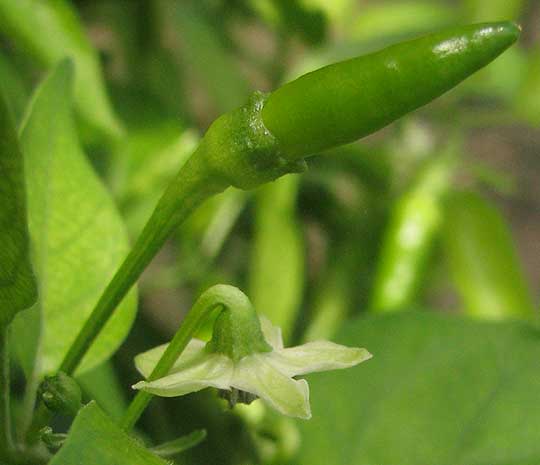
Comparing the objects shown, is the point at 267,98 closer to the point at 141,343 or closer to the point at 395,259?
the point at 141,343

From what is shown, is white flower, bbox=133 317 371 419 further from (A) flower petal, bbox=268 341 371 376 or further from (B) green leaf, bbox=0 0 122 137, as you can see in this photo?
(B) green leaf, bbox=0 0 122 137

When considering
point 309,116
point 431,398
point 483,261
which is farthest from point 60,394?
point 483,261

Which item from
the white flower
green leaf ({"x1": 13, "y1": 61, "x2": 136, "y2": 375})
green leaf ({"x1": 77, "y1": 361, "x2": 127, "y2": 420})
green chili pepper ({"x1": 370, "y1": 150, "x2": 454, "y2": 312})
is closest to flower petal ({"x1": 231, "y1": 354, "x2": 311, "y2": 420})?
the white flower

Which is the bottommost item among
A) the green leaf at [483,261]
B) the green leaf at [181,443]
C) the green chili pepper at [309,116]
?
the green leaf at [483,261]

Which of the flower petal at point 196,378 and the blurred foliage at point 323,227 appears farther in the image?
the blurred foliage at point 323,227

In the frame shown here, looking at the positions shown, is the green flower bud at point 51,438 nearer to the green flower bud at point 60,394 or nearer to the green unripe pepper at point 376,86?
the green flower bud at point 60,394

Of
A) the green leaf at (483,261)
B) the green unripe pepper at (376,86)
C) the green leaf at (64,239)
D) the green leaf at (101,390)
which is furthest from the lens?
the green leaf at (483,261)

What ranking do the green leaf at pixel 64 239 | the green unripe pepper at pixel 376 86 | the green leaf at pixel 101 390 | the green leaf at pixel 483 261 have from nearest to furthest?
the green unripe pepper at pixel 376 86 → the green leaf at pixel 64 239 → the green leaf at pixel 101 390 → the green leaf at pixel 483 261

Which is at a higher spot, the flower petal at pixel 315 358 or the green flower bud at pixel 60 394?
the flower petal at pixel 315 358

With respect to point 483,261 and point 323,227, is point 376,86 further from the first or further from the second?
point 323,227

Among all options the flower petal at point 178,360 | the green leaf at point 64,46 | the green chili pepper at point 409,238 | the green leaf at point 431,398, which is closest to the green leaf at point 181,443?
the flower petal at point 178,360
